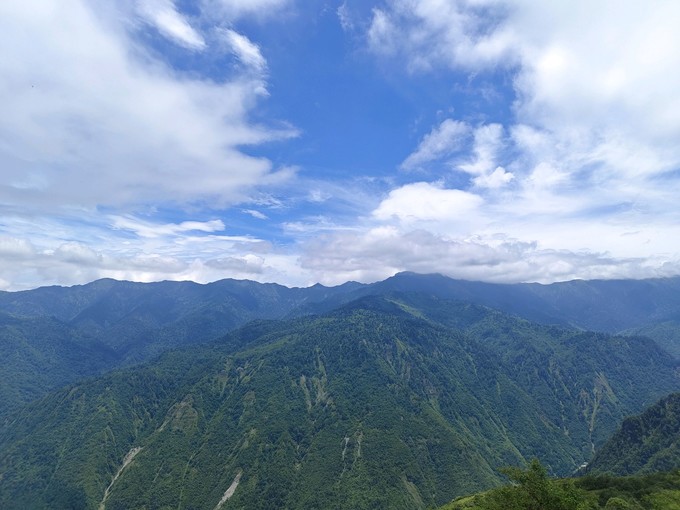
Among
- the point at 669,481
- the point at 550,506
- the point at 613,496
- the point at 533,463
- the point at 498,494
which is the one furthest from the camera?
the point at 669,481

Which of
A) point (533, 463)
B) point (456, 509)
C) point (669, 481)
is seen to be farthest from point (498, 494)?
point (669, 481)

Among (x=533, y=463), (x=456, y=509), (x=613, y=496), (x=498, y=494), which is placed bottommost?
(x=456, y=509)

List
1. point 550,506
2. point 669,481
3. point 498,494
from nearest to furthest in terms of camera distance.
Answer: point 550,506
point 498,494
point 669,481

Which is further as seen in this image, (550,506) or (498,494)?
(498,494)

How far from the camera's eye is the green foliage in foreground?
67.3 metres

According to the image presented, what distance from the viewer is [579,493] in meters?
76.2

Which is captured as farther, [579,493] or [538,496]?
[579,493]

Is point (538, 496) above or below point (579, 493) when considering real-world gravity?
above

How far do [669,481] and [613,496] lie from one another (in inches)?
1368

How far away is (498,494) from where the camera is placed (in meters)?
81.1

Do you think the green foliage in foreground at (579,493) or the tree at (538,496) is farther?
the green foliage in foreground at (579,493)

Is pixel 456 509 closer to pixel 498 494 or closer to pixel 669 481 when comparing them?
pixel 669 481

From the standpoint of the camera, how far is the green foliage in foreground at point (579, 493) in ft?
221

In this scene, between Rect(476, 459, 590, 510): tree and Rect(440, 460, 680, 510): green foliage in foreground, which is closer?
Rect(476, 459, 590, 510): tree
